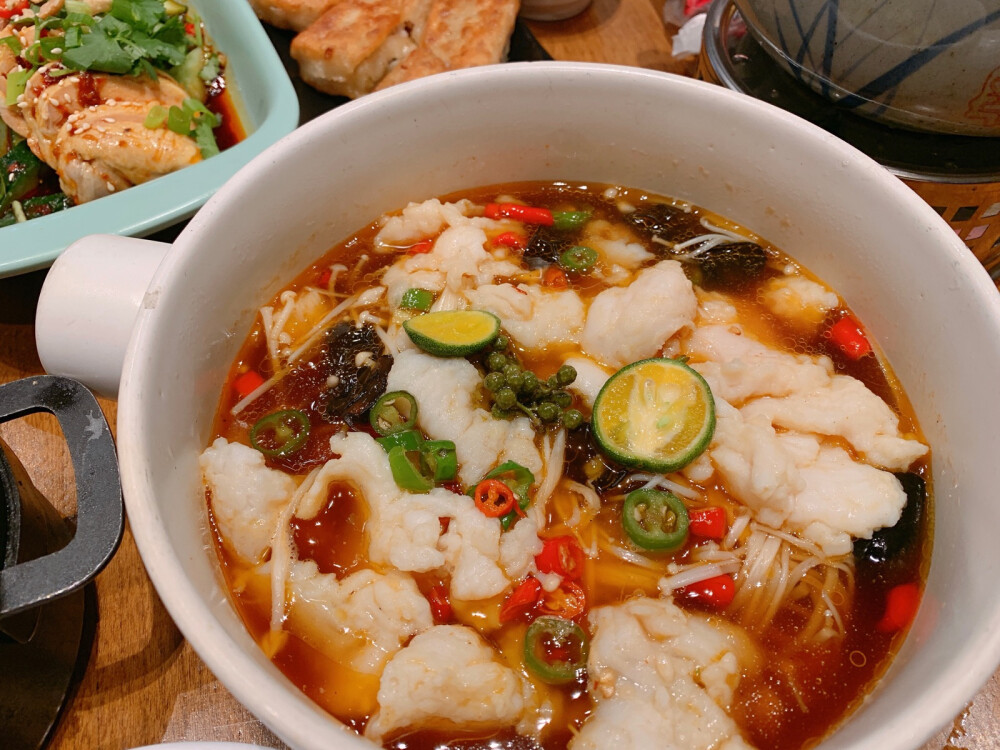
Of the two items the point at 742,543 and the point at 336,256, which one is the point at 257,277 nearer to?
the point at 336,256

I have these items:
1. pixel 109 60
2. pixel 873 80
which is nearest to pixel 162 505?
pixel 873 80

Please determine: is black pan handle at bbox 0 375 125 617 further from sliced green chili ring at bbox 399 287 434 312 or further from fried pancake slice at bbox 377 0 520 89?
fried pancake slice at bbox 377 0 520 89

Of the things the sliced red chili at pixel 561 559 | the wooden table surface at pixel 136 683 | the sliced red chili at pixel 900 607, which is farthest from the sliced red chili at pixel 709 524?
the wooden table surface at pixel 136 683

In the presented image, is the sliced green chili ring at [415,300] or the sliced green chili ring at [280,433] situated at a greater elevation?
the sliced green chili ring at [415,300]

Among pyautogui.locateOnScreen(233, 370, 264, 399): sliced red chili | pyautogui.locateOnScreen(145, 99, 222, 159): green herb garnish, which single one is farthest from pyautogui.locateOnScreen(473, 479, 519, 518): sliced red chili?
pyautogui.locateOnScreen(145, 99, 222, 159): green herb garnish

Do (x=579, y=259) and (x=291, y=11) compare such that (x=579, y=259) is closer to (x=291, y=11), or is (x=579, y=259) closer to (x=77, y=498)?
(x=77, y=498)

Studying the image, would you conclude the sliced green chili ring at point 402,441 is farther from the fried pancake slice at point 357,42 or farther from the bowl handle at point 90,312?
the fried pancake slice at point 357,42
